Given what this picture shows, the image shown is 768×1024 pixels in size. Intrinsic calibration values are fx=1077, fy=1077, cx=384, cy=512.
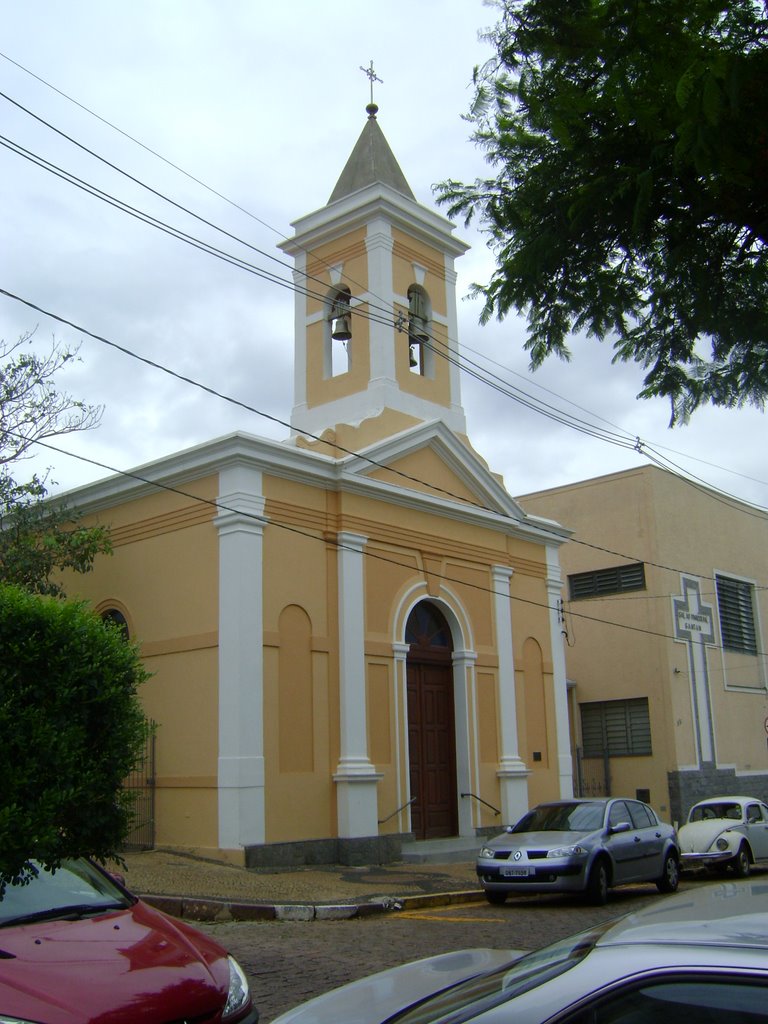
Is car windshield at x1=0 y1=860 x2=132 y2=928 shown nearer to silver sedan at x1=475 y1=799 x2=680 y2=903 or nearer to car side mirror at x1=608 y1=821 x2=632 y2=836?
silver sedan at x1=475 y1=799 x2=680 y2=903

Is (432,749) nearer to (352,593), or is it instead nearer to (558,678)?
(352,593)

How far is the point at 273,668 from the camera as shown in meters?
16.8

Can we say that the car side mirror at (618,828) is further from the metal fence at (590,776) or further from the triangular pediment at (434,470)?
the metal fence at (590,776)

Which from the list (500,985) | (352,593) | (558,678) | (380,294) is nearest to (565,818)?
(352,593)

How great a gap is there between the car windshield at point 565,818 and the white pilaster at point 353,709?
11.0 ft

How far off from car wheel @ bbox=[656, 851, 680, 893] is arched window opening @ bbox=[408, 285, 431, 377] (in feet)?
35.4

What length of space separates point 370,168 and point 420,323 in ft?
11.5

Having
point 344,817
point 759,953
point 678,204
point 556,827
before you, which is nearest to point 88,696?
point 678,204

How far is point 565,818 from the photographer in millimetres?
14555

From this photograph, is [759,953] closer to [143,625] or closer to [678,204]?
[678,204]

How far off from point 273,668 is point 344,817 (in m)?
2.68

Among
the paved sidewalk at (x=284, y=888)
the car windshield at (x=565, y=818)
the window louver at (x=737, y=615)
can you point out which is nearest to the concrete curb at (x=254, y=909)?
the paved sidewalk at (x=284, y=888)

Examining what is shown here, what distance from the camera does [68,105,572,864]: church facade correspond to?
54.7 feet

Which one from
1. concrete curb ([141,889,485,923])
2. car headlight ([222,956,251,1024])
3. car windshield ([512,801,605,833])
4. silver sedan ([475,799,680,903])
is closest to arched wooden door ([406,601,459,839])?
car windshield ([512,801,605,833])
